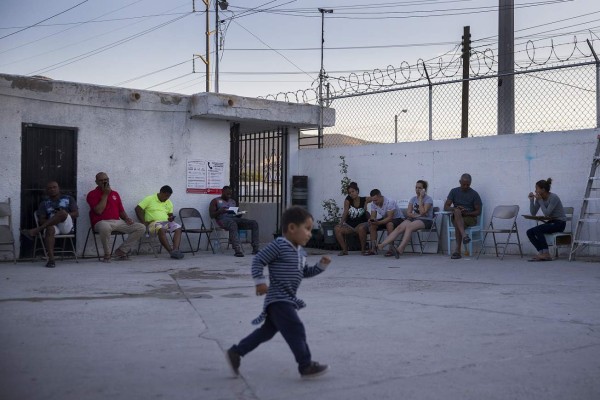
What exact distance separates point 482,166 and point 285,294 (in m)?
8.81

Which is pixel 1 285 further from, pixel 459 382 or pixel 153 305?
pixel 459 382

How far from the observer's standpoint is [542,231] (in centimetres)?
1074

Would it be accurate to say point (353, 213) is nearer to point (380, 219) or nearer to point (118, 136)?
point (380, 219)

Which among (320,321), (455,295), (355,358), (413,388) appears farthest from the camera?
(455,295)

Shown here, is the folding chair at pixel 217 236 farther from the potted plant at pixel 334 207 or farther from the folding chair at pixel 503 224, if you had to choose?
the folding chair at pixel 503 224

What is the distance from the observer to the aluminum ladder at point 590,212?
1047 centimetres

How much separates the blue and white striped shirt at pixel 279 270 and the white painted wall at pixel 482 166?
8019 mm

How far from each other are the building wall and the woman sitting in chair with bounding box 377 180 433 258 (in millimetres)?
3929

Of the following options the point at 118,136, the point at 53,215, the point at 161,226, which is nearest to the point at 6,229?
the point at 53,215

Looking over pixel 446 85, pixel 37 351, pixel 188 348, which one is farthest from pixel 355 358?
pixel 446 85

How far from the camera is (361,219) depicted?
12758mm

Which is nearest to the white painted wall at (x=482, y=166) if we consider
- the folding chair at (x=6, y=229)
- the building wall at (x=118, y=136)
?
the building wall at (x=118, y=136)

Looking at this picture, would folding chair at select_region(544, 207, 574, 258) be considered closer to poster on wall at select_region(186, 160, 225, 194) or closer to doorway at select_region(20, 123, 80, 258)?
poster on wall at select_region(186, 160, 225, 194)

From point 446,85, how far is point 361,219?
9.37 feet
